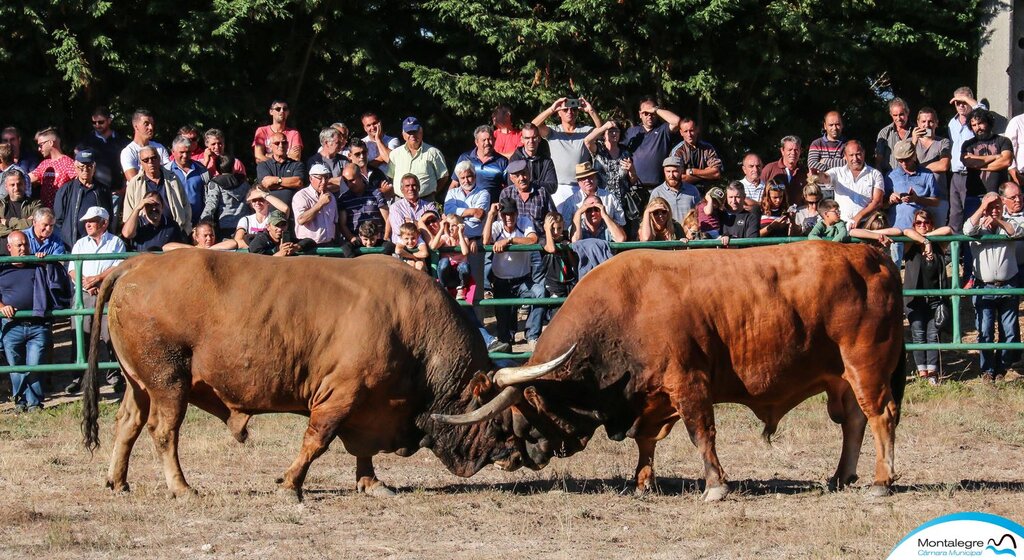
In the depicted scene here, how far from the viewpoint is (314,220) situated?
13.5 m

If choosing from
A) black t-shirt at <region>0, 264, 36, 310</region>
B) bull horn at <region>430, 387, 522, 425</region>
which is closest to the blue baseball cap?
black t-shirt at <region>0, 264, 36, 310</region>

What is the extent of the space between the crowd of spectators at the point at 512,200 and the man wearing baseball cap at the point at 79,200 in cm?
2

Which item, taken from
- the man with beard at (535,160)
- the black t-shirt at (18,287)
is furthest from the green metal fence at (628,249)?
the man with beard at (535,160)

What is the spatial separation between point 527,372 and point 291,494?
180 centimetres

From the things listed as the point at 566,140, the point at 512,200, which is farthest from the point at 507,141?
the point at 512,200

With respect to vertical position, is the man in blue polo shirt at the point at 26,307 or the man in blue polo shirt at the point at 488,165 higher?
the man in blue polo shirt at the point at 488,165

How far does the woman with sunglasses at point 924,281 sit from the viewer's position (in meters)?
13.9

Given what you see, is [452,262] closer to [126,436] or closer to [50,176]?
[126,436]

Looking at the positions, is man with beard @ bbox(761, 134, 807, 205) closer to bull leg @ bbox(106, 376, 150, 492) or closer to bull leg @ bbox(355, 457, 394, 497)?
bull leg @ bbox(355, 457, 394, 497)

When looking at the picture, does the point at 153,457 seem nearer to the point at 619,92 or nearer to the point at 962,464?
the point at 962,464

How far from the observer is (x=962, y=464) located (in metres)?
10.9

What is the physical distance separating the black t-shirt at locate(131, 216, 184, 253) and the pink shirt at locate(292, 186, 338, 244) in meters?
1.20

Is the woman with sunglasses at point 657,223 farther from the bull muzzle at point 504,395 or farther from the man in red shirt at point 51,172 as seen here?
the man in red shirt at point 51,172

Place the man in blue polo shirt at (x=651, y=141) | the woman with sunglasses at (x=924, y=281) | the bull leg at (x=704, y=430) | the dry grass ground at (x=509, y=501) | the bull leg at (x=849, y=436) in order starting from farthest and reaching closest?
the man in blue polo shirt at (x=651, y=141), the woman with sunglasses at (x=924, y=281), the bull leg at (x=849, y=436), the bull leg at (x=704, y=430), the dry grass ground at (x=509, y=501)
